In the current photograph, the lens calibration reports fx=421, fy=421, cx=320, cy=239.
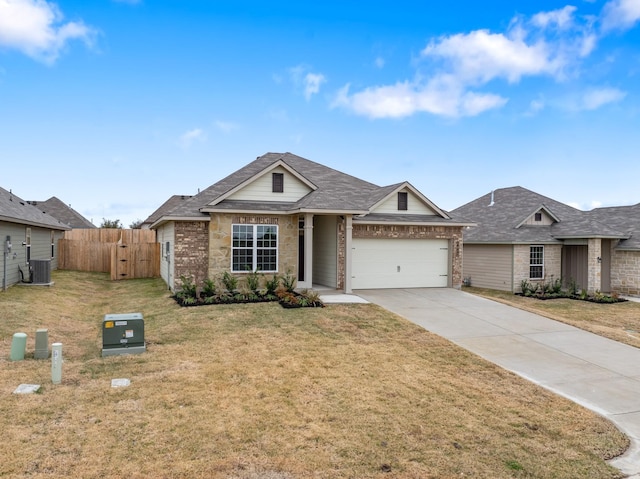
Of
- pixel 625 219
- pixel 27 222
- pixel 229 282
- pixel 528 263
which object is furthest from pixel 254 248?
pixel 625 219

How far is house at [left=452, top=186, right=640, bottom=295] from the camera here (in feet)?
62.6

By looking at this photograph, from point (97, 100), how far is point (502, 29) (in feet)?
49.0

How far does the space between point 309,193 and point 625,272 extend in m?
15.2

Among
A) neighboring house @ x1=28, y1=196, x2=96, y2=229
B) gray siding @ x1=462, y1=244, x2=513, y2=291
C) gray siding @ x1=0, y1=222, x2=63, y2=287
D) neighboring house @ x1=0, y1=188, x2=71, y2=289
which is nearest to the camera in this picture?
neighboring house @ x1=0, y1=188, x2=71, y2=289

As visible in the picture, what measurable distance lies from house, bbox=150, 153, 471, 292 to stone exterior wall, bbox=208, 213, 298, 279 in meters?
0.03

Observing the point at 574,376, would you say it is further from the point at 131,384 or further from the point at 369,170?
the point at 369,170

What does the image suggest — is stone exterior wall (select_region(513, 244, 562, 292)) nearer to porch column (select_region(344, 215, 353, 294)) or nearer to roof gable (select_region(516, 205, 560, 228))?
roof gable (select_region(516, 205, 560, 228))

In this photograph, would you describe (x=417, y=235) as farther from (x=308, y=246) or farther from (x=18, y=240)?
(x=18, y=240)

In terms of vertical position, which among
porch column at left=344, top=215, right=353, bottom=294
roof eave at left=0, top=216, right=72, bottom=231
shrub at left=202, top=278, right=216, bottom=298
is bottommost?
shrub at left=202, top=278, right=216, bottom=298

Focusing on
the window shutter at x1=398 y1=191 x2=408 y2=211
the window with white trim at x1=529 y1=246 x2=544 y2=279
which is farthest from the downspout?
the window with white trim at x1=529 y1=246 x2=544 y2=279

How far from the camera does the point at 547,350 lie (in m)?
9.27

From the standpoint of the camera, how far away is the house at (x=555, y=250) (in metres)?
19.1

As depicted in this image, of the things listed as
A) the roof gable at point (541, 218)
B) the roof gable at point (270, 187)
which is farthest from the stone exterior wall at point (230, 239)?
the roof gable at point (541, 218)

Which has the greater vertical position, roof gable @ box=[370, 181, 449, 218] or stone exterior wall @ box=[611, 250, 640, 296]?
roof gable @ box=[370, 181, 449, 218]
